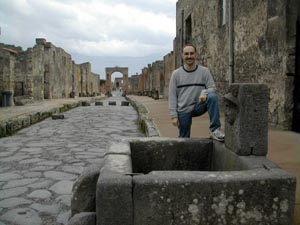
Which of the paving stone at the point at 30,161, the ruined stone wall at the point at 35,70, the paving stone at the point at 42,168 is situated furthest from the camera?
the ruined stone wall at the point at 35,70

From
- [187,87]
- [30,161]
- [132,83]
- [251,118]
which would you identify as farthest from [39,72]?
[132,83]

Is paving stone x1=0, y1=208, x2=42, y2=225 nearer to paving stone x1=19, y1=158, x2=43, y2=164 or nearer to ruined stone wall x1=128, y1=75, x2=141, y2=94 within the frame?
paving stone x1=19, y1=158, x2=43, y2=164

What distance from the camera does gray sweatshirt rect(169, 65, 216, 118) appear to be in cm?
363

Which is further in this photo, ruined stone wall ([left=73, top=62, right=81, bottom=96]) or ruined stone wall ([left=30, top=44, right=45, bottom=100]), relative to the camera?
ruined stone wall ([left=73, top=62, right=81, bottom=96])

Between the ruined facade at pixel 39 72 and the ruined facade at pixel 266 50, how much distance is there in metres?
9.86

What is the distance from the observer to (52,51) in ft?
82.1

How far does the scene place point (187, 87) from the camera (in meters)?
3.65

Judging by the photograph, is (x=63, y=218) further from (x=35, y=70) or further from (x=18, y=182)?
(x=35, y=70)

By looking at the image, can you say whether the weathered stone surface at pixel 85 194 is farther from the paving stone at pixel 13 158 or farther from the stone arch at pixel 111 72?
the stone arch at pixel 111 72

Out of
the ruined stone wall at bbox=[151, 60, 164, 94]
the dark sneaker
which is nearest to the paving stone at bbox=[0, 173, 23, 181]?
the dark sneaker

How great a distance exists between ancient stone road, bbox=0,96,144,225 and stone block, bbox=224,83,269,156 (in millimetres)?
1483

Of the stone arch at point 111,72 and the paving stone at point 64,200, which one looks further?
the stone arch at point 111,72

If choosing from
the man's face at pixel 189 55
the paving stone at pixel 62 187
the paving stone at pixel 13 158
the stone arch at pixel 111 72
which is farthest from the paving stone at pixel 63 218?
the stone arch at pixel 111 72

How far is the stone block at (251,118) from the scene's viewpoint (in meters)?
2.40
